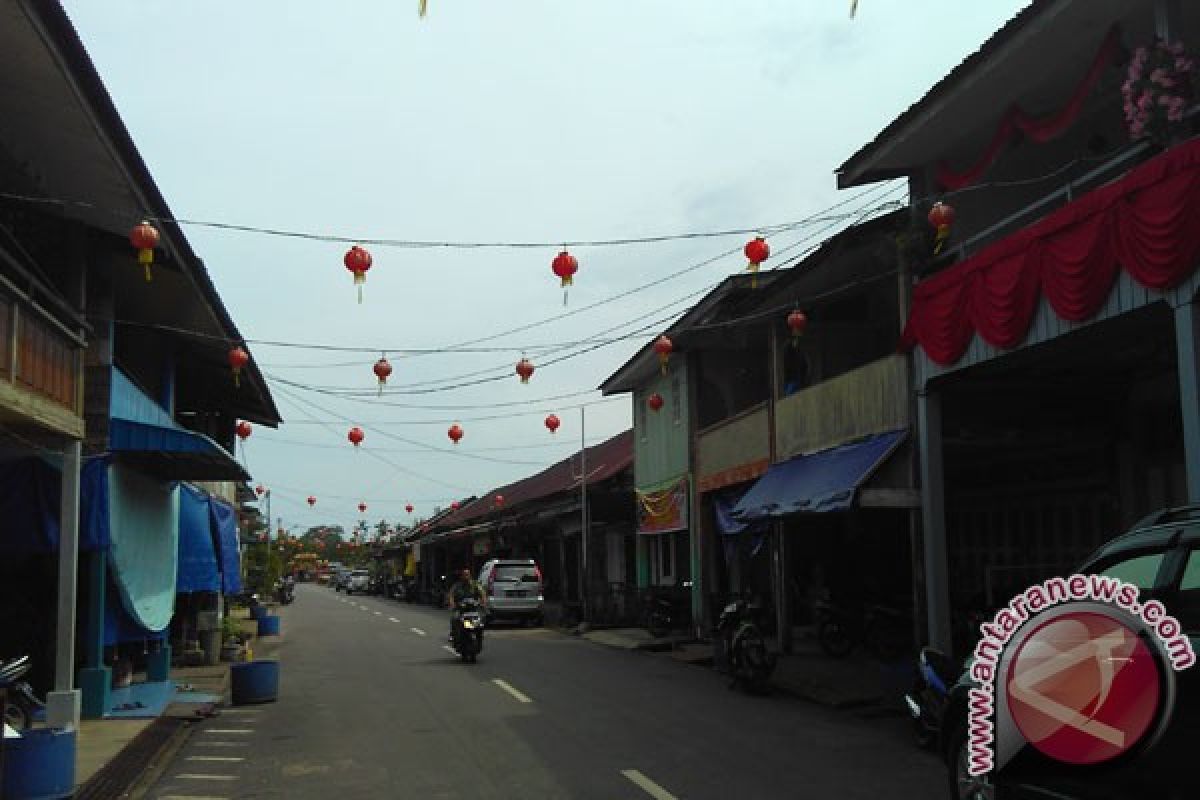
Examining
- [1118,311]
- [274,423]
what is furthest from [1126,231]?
[274,423]

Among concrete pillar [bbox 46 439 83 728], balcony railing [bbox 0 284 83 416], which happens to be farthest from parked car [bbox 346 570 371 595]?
balcony railing [bbox 0 284 83 416]

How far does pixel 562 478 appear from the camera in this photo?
42.3 meters

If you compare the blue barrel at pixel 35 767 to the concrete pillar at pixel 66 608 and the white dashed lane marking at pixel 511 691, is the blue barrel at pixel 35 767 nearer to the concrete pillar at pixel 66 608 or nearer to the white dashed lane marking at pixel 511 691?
the concrete pillar at pixel 66 608

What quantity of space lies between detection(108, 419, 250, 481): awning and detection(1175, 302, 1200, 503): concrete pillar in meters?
11.0

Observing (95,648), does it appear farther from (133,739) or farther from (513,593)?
(513,593)

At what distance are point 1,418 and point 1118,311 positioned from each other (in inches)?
414

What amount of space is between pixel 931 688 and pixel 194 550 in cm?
1517

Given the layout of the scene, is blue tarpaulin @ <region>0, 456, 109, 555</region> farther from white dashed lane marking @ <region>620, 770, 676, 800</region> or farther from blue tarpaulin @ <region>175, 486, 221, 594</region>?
white dashed lane marking @ <region>620, 770, 676, 800</region>

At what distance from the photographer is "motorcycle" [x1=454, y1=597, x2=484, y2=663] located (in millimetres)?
20328

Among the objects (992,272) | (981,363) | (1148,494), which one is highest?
(992,272)

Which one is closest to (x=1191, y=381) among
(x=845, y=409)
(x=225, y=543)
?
(x=845, y=409)

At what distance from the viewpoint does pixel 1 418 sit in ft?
33.2

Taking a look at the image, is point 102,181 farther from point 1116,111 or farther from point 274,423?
point 274,423

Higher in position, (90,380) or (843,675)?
(90,380)
